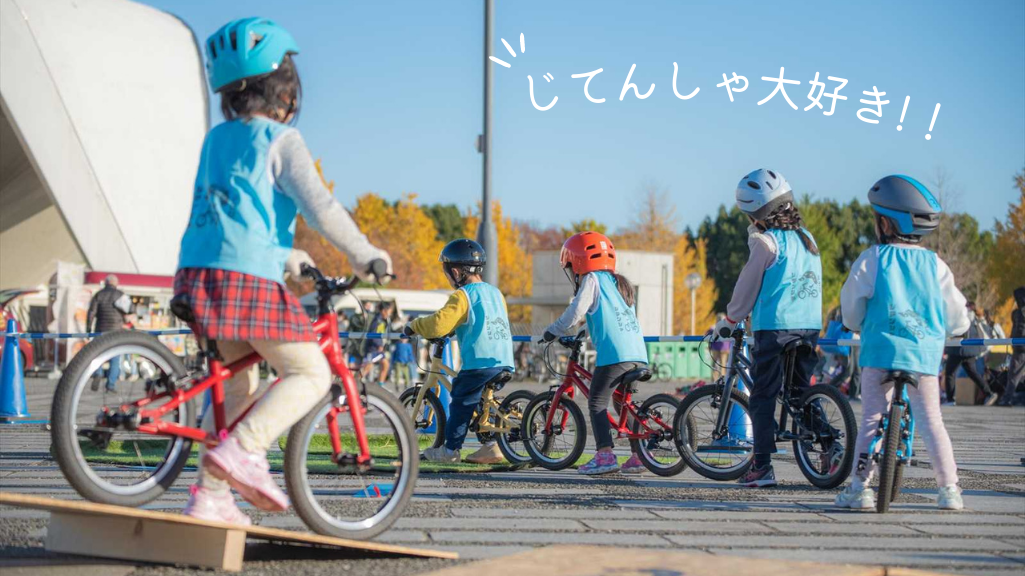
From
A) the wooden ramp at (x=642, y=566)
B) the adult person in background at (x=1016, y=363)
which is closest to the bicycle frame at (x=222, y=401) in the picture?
the wooden ramp at (x=642, y=566)

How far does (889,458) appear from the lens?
231 inches

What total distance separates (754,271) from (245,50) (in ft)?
12.0

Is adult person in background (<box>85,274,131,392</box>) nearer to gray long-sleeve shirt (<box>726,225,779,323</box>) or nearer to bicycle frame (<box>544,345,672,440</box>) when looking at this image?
bicycle frame (<box>544,345,672,440</box>)

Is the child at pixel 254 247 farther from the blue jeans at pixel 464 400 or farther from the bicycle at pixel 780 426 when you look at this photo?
the blue jeans at pixel 464 400

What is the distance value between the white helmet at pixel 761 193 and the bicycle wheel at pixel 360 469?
317 cm

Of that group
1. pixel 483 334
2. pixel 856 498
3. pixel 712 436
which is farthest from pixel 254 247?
pixel 483 334

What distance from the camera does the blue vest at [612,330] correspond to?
7.73m

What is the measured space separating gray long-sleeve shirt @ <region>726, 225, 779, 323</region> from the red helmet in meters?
1.07

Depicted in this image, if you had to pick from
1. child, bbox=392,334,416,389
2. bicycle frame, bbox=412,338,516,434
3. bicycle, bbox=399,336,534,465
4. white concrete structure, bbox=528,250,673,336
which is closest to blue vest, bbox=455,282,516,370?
bicycle, bbox=399,336,534,465

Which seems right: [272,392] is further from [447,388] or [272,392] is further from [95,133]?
[95,133]

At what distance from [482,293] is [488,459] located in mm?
1131

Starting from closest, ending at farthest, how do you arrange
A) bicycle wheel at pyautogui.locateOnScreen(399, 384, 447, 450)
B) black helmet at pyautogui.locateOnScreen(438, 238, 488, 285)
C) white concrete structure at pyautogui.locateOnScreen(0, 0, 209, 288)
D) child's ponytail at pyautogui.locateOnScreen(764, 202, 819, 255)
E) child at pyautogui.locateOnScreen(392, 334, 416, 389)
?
child's ponytail at pyautogui.locateOnScreen(764, 202, 819, 255)
black helmet at pyautogui.locateOnScreen(438, 238, 488, 285)
bicycle wheel at pyautogui.locateOnScreen(399, 384, 447, 450)
child at pyautogui.locateOnScreen(392, 334, 416, 389)
white concrete structure at pyautogui.locateOnScreen(0, 0, 209, 288)

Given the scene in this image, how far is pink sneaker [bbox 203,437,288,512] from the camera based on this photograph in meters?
4.20

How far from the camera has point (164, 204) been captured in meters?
44.7
